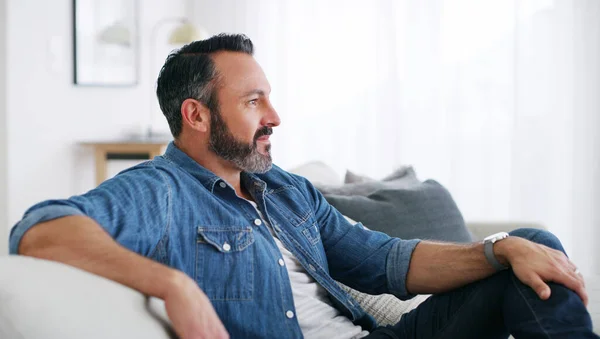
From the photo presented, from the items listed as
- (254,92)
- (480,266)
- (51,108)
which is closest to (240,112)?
(254,92)

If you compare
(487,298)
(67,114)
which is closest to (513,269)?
(487,298)

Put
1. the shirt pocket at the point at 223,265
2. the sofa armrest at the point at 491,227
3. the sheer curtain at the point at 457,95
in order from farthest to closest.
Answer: the sheer curtain at the point at 457,95 → the sofa armrest at the point at 491,227 → the shirt pocket at the point at 223,265

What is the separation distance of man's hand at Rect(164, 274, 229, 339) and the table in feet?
11.7

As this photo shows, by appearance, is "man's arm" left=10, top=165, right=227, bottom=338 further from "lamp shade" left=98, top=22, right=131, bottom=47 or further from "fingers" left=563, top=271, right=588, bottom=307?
"lamp shade" left=98, top=22, right=131, bottom=47

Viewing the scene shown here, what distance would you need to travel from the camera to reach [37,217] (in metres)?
1.13

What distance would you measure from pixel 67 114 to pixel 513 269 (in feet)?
13.1

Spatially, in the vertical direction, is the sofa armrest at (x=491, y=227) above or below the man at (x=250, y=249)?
below

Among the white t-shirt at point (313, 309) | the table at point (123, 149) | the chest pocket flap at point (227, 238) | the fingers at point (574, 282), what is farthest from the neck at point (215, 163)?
the table at point (123, 149)

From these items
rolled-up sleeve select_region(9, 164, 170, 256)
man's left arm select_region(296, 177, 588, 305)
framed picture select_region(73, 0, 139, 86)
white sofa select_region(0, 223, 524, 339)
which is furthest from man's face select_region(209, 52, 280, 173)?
framed picture select_region(73, 0, 139, 86)

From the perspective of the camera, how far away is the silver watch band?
1414mm

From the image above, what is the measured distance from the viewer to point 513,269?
1.34 m

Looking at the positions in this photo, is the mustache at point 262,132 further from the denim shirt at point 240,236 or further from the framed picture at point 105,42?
the framed picture at point 105,42

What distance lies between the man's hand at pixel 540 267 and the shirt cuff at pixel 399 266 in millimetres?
250

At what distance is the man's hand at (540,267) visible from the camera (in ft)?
4.18
